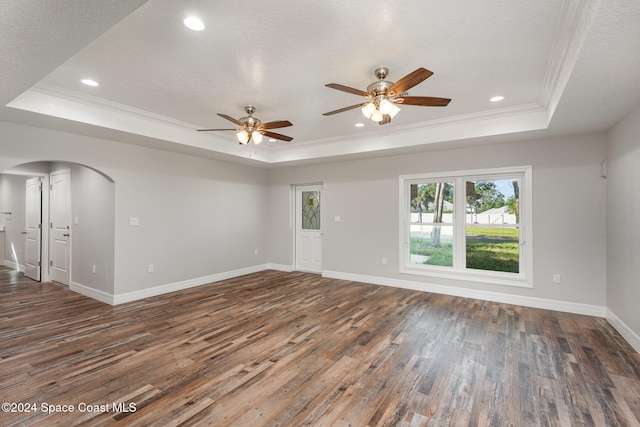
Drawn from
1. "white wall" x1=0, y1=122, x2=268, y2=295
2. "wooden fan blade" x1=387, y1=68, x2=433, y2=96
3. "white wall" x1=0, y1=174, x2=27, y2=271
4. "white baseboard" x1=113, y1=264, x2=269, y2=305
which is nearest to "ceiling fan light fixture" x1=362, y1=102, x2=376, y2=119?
"wooden fan blade" x1=387, y1=68, x2=433, y2=96

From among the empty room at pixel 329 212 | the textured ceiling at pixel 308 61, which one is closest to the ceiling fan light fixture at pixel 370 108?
the empty room at pixel 329 212

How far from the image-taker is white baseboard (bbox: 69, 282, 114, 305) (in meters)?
4.47

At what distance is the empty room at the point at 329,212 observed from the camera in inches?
81.5

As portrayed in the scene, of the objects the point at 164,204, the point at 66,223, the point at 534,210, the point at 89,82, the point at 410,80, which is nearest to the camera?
the point at 410,80

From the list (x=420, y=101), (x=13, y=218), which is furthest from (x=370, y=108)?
(x=13, y=218)

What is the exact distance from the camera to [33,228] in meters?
6.00

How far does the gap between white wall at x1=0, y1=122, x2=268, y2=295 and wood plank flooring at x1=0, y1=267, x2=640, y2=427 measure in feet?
2.97

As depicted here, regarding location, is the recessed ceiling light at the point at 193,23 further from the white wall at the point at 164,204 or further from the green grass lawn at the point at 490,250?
the green grass lawn at the point at 490,250

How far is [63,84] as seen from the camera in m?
3.13

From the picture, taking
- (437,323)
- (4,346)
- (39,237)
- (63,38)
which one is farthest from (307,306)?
(39,237)

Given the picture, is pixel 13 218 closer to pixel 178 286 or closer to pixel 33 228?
pixel 33 228

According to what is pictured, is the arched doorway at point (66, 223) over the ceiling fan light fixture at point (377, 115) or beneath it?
beneath

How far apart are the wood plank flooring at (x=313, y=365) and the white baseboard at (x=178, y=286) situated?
9.3 inches

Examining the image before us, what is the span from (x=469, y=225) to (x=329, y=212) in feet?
8.89
